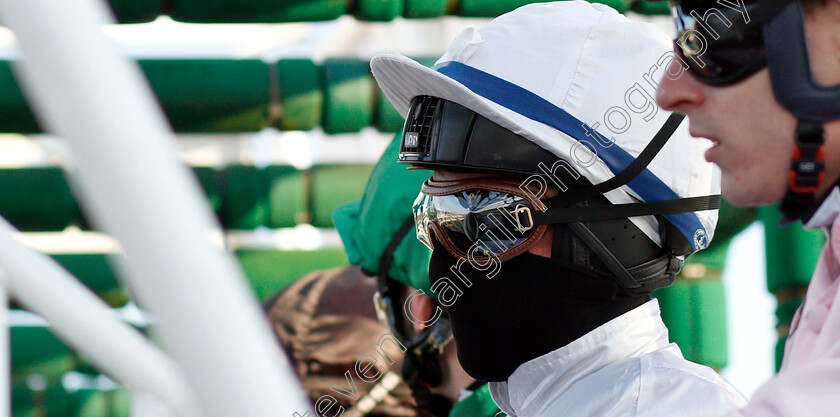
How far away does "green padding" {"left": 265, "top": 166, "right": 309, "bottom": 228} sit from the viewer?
4668 mm

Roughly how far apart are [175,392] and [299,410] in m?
0.60

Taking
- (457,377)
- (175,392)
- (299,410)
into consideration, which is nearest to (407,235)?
(457,377)

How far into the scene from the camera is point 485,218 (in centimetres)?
196

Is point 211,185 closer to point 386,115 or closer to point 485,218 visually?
point 386,115

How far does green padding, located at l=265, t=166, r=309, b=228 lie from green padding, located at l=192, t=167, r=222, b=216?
25 centimetres

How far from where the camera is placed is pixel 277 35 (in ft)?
26.3

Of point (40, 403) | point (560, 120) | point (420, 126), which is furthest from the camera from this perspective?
point (40, 403)

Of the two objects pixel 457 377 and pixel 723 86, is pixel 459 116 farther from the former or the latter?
pixel 457 377

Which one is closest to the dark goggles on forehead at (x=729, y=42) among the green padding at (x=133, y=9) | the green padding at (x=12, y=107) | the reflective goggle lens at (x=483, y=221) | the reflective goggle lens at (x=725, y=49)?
the reflective goggle lens at (x=725, y=49)

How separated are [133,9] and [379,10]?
1108mm

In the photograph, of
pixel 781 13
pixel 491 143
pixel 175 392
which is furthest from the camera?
pixel 491 143

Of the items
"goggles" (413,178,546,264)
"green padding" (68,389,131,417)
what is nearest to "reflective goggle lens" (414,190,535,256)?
"goggles" (413,178,546,264)

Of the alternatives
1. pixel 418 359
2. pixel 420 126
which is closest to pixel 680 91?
pixel 420 126

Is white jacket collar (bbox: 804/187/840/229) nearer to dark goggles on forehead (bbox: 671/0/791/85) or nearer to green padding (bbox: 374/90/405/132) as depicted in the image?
dark goggles on forehead (bbox: 671/0/791/85)
